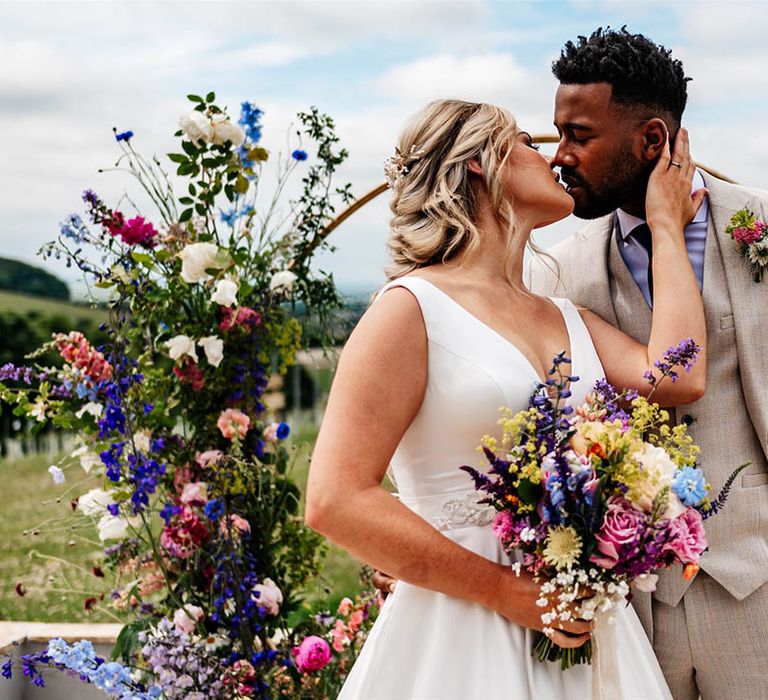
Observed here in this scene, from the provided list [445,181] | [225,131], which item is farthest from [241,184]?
[445,181]

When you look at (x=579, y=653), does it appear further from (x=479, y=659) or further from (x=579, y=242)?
(x=579, y=242)

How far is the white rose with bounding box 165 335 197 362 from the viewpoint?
337 cm

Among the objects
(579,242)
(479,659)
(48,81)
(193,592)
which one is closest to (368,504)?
(479,659)

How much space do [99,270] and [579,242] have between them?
5.46ft

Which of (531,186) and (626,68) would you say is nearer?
(531,186)

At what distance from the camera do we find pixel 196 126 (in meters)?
3.40

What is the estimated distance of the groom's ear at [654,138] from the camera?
2629mm

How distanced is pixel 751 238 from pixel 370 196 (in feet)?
4.25

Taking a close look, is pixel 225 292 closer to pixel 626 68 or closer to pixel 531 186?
pixel 531 186

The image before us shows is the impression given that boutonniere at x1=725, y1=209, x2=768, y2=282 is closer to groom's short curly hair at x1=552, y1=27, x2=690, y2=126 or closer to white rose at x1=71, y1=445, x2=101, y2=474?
groom's short curly hair at x1=552, y1=27, x2=690, y2=126

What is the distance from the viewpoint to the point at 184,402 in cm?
351

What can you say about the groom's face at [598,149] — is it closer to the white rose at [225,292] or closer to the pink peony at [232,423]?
the white rose at [225,292]

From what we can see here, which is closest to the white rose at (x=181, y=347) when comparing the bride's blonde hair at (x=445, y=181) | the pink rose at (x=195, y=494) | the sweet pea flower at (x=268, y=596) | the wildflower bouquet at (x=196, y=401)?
the wildflower bouquet at (x=196, y=401)

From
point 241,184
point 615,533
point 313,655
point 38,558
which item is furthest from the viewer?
point 38,558
